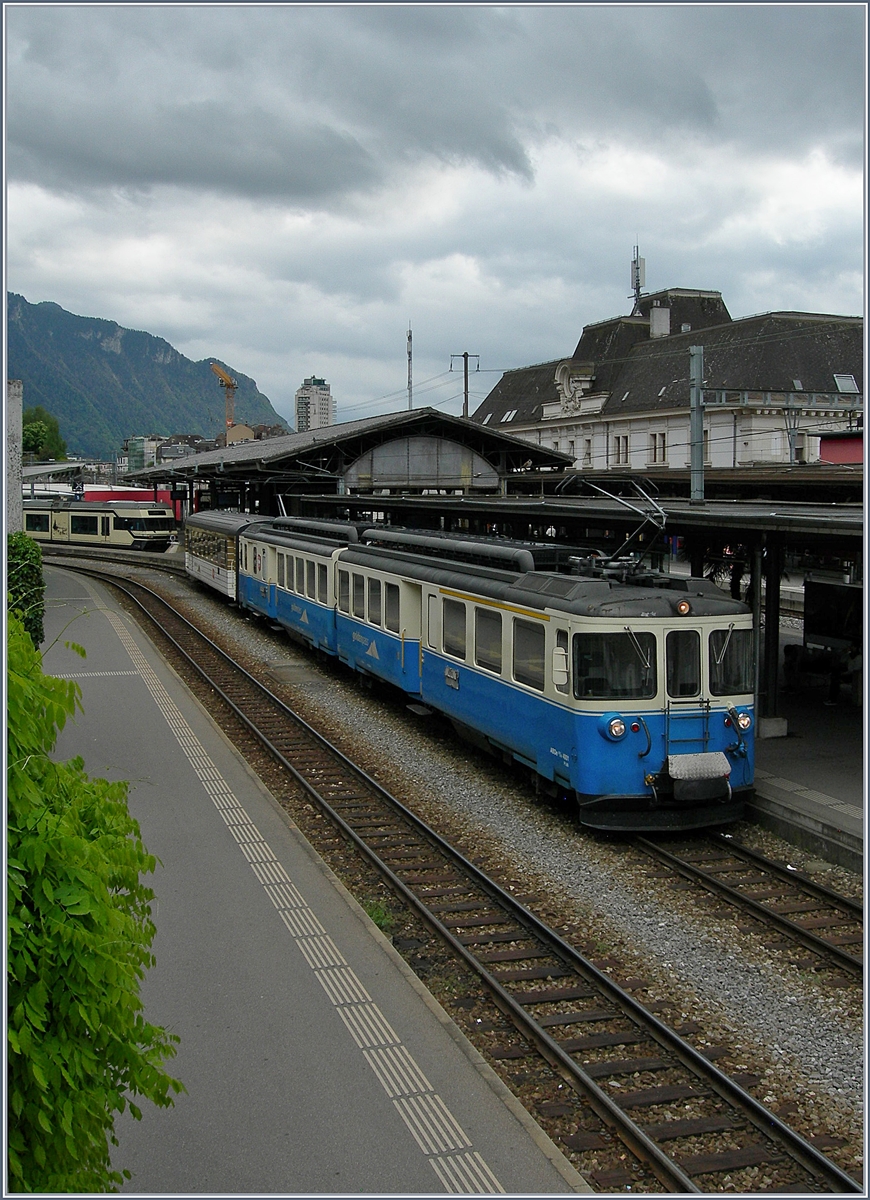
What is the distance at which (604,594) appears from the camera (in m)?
10.8

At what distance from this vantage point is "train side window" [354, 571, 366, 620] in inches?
717

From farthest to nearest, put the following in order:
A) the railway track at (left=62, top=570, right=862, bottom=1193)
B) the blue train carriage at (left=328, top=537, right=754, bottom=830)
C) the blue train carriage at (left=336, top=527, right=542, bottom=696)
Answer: the blue train carriage at (left=336, top=527, right=542, bottom=696) < the blue train carriage at (left=328, top=537, right=754, bottom=830) < the railway track at (left=62, top=570, right=862, bottom=1193)

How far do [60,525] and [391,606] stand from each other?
45.9m

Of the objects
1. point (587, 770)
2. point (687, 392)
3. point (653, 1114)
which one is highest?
point (687, 392)

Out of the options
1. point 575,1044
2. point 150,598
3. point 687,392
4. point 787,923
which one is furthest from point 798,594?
point 575,1044

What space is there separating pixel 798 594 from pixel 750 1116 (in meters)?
28.2

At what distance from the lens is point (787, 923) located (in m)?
8.88

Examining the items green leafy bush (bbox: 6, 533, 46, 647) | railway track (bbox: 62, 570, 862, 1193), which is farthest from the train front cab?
green leafy bush (bbox: 6, 533, 46, 647)

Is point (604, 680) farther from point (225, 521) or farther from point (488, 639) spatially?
point (225, 521)

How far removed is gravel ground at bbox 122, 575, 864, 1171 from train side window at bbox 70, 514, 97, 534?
146ft

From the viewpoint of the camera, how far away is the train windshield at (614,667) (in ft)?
34.5

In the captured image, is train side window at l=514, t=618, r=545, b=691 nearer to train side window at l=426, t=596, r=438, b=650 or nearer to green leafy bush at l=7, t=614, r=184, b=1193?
train side window at l=426, t=596, r=438, b=650

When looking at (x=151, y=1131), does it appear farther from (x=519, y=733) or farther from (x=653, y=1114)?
(x=519, y=733)

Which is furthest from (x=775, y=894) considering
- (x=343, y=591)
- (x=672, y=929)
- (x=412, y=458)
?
(x=412, y=458)
